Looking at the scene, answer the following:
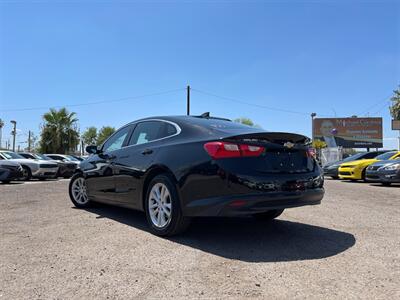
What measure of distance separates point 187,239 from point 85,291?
1769 millimetres

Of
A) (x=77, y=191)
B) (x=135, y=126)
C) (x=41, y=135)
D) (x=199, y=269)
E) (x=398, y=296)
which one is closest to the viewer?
(x=398, y=296)

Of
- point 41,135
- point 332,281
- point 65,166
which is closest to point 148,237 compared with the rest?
point 332,281

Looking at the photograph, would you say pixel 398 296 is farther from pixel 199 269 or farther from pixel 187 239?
pixel 187 239

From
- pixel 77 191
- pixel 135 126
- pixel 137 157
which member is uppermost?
pixel 135 126

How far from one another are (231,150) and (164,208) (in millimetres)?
1150

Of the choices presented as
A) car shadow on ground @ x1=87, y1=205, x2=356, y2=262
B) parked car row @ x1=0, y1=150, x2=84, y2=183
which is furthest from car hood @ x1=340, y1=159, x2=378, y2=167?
car shadow on ground @ x1=87, y1=205, x2=356, y2=262

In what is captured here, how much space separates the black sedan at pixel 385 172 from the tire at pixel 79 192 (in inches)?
417

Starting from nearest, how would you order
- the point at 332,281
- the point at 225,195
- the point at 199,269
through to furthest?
the point at 332,281
the point at 199,269
the point at 225,195

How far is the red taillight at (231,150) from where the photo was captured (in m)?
4.17

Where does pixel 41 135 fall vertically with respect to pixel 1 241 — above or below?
above

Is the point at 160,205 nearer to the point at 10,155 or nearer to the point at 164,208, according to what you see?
the point at 164,208

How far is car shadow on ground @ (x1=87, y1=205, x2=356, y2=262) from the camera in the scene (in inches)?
156

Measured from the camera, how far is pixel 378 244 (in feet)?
14.4

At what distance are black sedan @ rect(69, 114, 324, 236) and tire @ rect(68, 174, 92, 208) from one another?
174 centimetres
